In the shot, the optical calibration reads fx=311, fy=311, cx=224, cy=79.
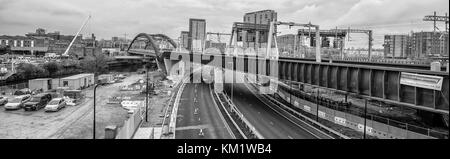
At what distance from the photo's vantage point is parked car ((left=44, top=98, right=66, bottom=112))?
3728 centimetres

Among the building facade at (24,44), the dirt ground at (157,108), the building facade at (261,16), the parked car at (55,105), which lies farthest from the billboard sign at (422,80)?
the building facade at (24,44)

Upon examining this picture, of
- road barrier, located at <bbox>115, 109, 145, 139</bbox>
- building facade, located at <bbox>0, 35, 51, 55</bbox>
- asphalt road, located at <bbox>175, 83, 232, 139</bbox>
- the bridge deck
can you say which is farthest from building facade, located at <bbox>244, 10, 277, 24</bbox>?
building facade, located at <bbox>0, 35, 51, 55</bbox>

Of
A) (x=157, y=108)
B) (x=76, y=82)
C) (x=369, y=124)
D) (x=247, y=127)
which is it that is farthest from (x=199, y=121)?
(x=76, y=82)

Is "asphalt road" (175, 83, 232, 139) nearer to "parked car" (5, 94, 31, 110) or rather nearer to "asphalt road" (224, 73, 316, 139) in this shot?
"asphalt road" (224, 73, 316, 139)

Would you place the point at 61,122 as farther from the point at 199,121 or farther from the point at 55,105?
the point at 199,121

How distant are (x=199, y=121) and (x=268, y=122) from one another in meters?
7.36

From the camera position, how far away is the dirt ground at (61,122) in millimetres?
27250

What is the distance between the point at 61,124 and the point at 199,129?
14007mm

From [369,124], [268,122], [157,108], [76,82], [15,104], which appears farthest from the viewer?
[76,82]

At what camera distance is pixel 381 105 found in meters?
43.0

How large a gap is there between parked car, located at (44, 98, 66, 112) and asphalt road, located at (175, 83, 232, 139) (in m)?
14.8

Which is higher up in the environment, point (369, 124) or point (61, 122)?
point (369, 124)

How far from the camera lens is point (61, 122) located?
32031mm

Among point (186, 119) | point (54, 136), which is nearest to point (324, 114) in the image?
point (186, 119)
